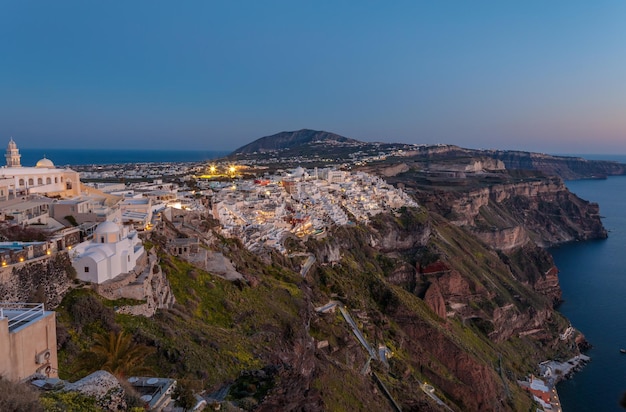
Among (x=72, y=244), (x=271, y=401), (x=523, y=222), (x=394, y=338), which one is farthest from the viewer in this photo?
(x=523, y=222)

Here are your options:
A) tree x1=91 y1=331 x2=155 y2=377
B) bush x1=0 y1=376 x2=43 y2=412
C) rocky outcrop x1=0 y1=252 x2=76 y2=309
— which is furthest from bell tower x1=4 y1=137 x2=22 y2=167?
bush x1=0 y1=376 x2=43 y2=412

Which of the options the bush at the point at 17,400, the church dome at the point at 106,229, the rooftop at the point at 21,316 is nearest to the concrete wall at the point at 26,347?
the rooftop at the point at 21,316

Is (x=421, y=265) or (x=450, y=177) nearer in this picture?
(x=421, y=265)

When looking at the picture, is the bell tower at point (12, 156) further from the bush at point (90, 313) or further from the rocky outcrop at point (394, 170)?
the rocky outcrop at point (394, 170)

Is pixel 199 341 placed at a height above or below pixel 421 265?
above

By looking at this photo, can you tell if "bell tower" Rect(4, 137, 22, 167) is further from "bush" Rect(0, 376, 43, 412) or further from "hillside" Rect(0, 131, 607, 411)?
"bush" Rect(0, 376, 43, 412)

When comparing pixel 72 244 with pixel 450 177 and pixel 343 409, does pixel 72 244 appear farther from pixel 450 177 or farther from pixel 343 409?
pixel 450 177

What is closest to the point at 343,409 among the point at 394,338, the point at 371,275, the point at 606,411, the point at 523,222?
the point at 394,338

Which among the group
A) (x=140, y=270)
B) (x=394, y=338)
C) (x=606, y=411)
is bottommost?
(x=606, y=411)
